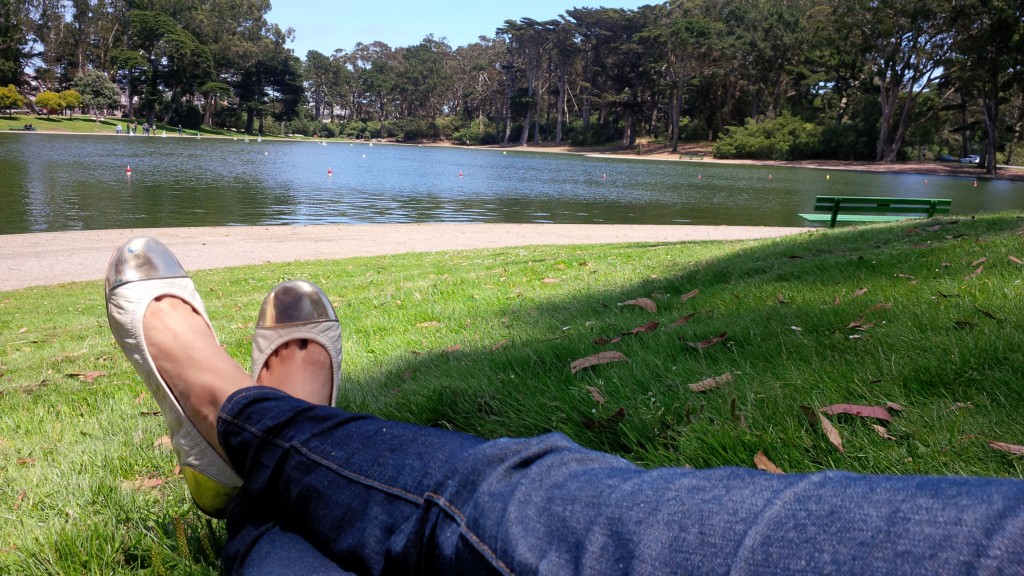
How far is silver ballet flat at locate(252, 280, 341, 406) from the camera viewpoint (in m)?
1.85

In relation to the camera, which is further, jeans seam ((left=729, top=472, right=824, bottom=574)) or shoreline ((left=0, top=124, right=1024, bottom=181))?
shoreline ((left=0, top=124, right=1024, bottom=181))

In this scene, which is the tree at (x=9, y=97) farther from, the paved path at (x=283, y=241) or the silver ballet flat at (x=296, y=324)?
the silver ballet flat at (x=296, y=324)

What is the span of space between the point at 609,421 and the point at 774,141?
52053 millimetres

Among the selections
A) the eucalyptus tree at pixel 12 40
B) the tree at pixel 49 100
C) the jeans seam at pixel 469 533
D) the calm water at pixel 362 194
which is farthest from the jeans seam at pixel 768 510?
the tree at pixel 49 100

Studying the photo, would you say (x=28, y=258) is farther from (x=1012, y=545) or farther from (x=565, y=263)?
(x=1012, y=545)

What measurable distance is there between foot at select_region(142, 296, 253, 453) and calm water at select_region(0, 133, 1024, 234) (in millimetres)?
13185

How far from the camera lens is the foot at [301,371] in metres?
1.74

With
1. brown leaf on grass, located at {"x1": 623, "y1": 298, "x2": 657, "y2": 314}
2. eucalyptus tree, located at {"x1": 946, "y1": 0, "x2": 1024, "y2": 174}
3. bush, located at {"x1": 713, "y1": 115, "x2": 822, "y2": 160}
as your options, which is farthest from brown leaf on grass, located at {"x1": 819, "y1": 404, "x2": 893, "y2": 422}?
bush, located at {"x1": 713, "y1": 115, "x2": 822, "y2": 160}

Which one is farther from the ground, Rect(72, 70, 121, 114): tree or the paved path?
Rect(72, 70, 121, 114): tree

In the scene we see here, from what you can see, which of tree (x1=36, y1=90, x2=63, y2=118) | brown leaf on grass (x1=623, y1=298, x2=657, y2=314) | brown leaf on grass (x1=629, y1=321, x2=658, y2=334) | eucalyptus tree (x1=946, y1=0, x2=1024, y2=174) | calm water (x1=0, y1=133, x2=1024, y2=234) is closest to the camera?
brown leaf on grass (x1=629, y1=321, x2=658, y2=334)

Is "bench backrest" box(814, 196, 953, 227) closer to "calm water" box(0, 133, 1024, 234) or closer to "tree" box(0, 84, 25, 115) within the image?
"calm water" box(0, 133, 1024, 234)

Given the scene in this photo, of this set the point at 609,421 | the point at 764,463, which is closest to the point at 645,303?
the point at 609,421

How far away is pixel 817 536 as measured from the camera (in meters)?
0.65

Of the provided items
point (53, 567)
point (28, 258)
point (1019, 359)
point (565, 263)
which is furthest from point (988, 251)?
point (28, 258)
